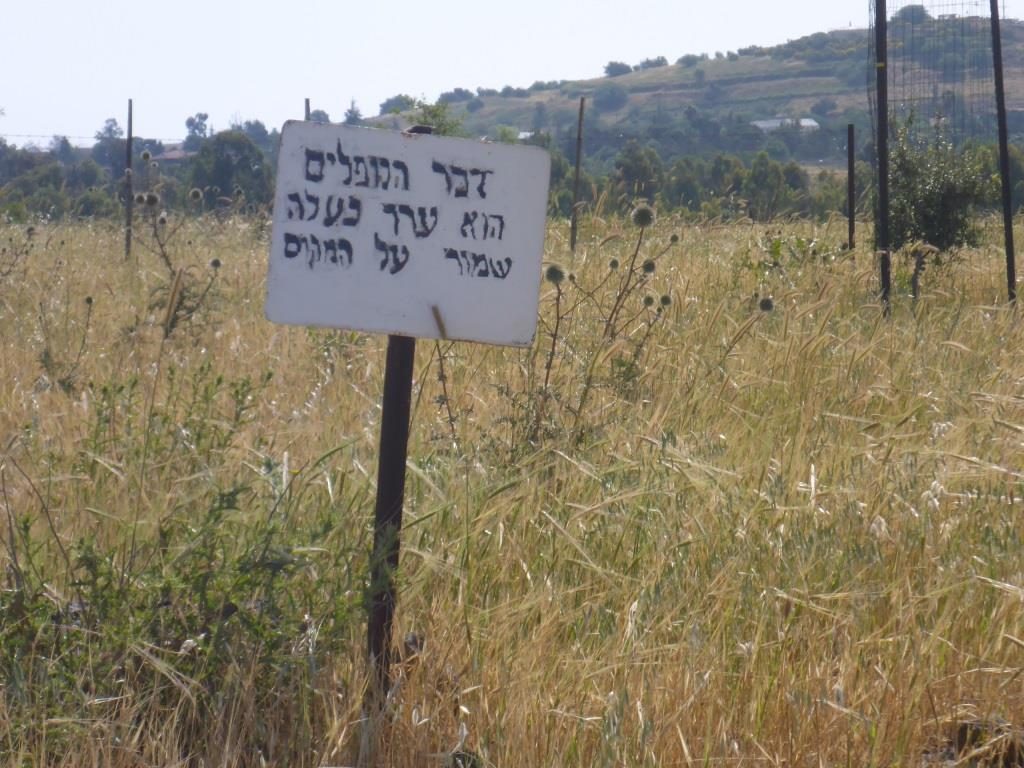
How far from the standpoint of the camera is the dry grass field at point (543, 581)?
8.17 feet

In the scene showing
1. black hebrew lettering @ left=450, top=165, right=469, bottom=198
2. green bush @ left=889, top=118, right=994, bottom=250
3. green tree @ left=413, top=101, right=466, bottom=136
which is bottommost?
black hebrew lettering @ left=450, top=165, right=469, bottom=198

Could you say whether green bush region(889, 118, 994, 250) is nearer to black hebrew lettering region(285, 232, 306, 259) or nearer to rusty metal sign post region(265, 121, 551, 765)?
rusty metal sign post region(265, 121, 551, 765)

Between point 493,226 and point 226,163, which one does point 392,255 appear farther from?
point 226,163

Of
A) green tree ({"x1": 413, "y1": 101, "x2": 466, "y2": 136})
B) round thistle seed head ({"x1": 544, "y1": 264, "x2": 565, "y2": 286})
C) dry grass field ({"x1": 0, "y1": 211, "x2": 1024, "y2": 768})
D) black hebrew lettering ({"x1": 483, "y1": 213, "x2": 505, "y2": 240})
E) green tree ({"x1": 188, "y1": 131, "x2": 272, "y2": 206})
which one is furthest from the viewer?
green tree ({"x1": 188, "y1": 131, "x2": 272, "y2": 206})

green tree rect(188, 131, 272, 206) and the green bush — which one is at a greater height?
green tree rect(188, 131, 272, 206)

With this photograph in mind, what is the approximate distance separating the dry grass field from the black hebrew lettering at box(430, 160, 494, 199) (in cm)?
68

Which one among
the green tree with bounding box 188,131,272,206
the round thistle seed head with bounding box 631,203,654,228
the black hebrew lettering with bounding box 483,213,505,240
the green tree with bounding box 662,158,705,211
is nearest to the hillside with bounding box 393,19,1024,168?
the green tree with bounding box 662,158,705,211

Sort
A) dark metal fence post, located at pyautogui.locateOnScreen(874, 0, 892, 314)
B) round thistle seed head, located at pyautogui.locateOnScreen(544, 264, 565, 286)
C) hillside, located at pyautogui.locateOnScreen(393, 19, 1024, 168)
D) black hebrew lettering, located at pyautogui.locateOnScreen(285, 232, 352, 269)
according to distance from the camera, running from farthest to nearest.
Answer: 1. hillside, located at pyautogui.locateOnScreen(393, 19, 1024, 168)
2. dark metal fence post, located at pyautogui.locateOnScreen(874, 0, 892, 314)
3. round thistle seed head, located at pyautogui.locateOnScreen(544, 264, 565, 286)
4. black hebrew lettering, located at pyautogui.locateOnScreen(285, 232, 352, 269)

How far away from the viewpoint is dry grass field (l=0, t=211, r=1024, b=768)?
98.0 inches

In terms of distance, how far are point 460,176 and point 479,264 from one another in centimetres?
19

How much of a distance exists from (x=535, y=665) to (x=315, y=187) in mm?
1114

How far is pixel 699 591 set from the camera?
10.00ft

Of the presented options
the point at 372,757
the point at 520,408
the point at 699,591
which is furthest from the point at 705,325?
the point at 372,757

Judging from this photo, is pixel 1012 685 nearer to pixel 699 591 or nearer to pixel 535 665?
pixel 699 591
